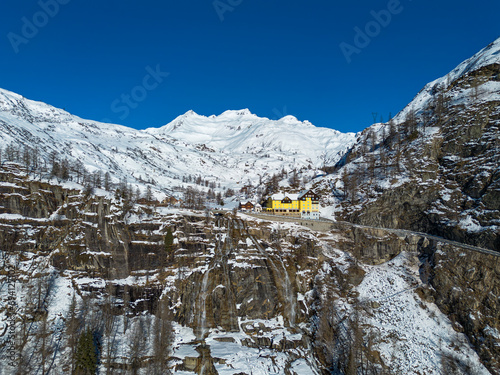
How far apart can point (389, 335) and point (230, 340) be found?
80.6ft

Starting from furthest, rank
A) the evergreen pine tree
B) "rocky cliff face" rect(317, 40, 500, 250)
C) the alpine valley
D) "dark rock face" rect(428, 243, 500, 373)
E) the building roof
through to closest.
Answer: the building roof, "rocky cliff face" rect(317, 40, 500, 250), the alpine valley, "dark rock face" rect(428, 243, 500, 373), the evergreen pine tree

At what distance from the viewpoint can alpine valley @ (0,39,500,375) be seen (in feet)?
135

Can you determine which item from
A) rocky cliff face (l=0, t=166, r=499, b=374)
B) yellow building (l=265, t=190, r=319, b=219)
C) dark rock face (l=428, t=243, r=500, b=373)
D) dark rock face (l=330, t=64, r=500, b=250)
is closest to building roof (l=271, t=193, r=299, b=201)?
yellow building (l=265, t=190, r=319, b=219)

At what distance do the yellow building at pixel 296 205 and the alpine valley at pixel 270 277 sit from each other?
21.4 ft

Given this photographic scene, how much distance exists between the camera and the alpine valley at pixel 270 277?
41.2m

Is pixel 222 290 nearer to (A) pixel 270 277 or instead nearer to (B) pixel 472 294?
(A) pixel 270 277

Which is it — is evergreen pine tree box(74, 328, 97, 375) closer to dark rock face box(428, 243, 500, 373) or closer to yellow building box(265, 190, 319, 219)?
dark rock face box(428, 243, 500, 373)

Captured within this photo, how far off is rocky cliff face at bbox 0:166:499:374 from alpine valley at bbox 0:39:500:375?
227 mm

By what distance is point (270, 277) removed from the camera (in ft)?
185

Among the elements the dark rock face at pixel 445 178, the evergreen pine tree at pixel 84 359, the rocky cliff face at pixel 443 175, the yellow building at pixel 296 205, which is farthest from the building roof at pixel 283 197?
the evergreen pine tree at pixel 84 359

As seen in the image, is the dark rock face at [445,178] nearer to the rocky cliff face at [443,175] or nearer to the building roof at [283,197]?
the rocky cliff face at [443,175]

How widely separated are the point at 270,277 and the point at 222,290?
31.2 feet

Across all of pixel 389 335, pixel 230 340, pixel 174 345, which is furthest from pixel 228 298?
pixel 389 335

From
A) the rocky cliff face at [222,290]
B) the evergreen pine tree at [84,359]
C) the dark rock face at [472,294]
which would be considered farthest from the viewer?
the rocky cliff face at [222,290]
